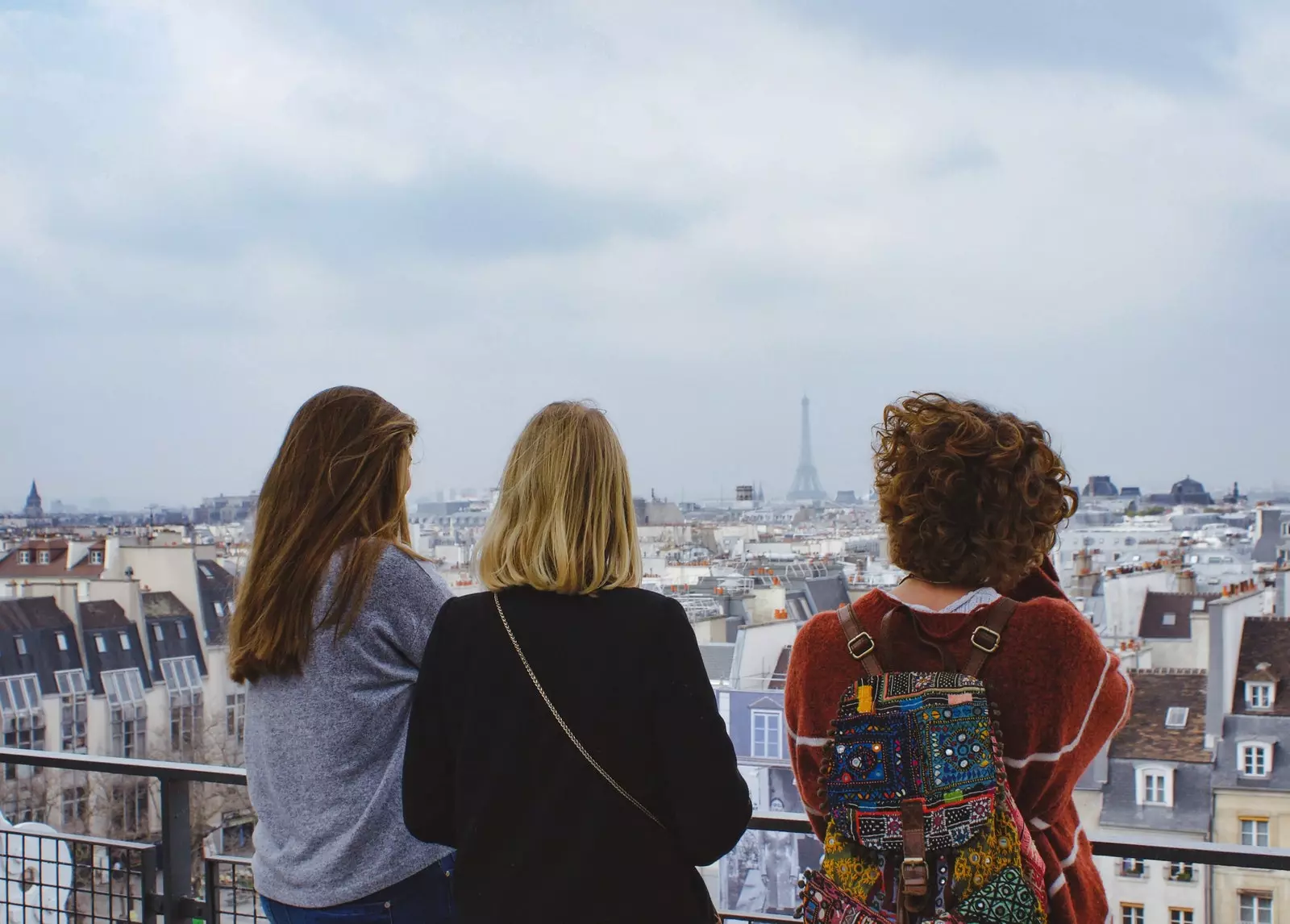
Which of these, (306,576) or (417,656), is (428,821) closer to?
(417,656)

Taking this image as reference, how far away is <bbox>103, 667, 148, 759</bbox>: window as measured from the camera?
35.9 ft

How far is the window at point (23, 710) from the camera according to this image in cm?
1022

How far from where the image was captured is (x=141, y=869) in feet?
6.16

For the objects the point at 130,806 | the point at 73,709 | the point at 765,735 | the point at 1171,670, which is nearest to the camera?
the point at 130,806

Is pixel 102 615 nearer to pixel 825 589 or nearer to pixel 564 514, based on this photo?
pixel 825 589

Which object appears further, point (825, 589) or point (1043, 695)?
point (825, 589)

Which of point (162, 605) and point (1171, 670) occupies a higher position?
point (162, 605)

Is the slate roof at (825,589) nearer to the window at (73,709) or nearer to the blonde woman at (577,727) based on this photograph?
the blonde woman at (577,727)

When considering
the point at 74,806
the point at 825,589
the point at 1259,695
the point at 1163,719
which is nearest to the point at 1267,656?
the point at 1259,695

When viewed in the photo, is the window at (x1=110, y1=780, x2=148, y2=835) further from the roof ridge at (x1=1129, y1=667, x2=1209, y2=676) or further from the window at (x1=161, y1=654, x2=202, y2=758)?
the window at (x1=161, y1=654, x2=202, y2=758)

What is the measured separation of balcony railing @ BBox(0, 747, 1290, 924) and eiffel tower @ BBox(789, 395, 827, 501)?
16.7 metres

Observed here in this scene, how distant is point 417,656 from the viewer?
1187 millimetres

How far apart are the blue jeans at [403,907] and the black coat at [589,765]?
0.20m

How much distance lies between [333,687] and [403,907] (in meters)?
0.26
